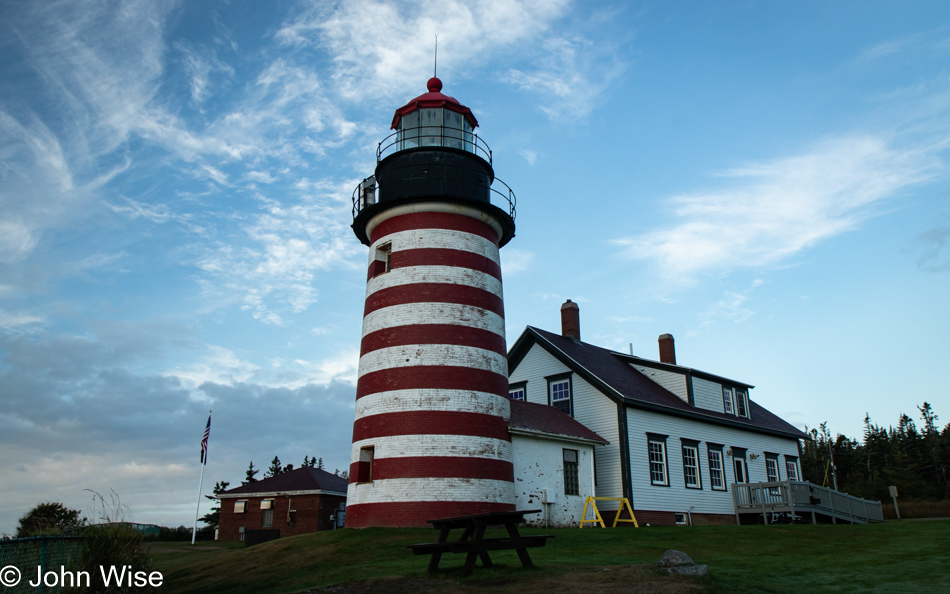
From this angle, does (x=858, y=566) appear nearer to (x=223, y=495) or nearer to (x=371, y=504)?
(x=371, y=504)

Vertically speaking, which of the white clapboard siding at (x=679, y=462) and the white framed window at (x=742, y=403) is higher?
the white framed window at (x=742, y=403)

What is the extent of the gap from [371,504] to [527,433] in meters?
5.39

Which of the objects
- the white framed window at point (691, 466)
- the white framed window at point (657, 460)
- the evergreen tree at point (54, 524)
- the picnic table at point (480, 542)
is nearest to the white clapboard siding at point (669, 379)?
the white framed window at point (691, 466)

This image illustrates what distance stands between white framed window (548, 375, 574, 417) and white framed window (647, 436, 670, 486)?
10.6 ft

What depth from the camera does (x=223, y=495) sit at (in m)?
33.3

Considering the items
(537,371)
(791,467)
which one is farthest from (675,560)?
(791,467)

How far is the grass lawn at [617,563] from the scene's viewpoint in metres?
9.84

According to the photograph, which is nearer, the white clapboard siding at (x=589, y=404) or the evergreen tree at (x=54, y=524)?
the evergreen tree at (x=54, y=524)

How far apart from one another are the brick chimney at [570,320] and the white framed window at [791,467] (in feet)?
41.3

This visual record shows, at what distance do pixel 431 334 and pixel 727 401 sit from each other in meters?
17.7

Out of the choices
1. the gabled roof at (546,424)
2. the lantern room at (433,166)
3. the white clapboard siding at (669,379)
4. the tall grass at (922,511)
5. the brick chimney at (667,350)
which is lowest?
the tall grass at (922,511)

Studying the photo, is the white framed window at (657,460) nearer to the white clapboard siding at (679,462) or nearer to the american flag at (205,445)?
the white clapboard siding at (679,462)

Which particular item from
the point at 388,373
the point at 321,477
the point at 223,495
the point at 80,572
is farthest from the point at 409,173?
the point at 223,495

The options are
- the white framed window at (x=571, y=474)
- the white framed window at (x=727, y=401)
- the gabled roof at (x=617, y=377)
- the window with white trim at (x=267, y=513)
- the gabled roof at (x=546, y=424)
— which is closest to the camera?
the gabled roof at (x=546, y=424)
